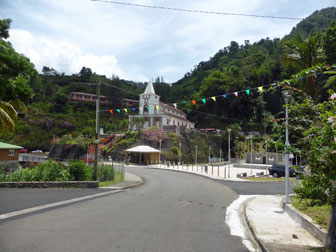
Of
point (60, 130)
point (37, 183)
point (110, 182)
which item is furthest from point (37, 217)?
point (60, 130)

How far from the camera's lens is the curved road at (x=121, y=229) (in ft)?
20.5

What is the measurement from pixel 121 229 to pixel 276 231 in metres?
4.78

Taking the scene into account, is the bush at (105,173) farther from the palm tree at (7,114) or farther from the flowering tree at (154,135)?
the flowering tree at (154,135)

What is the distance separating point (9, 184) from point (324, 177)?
17.6 meters

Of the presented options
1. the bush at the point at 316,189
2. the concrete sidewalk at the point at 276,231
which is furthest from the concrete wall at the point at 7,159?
the bush at the point at 316,189

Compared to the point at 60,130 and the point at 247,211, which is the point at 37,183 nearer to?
the point at 247,211

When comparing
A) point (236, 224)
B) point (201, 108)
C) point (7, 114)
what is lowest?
point (236, 224)

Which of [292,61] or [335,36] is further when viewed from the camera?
[335,36]

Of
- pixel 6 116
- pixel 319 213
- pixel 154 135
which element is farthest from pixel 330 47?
pixel 6 116

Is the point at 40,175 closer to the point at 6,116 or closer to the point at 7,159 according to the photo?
the point at 6,116

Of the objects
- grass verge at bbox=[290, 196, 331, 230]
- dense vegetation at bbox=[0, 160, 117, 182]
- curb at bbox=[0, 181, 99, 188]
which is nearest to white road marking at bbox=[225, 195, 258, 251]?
grass verge at bbox=[290, 196, 331, 230]

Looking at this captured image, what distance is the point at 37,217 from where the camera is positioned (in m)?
9.15

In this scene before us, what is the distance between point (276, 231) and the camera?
7855 mm

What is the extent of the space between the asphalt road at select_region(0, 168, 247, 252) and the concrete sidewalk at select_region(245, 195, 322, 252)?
78 cm
